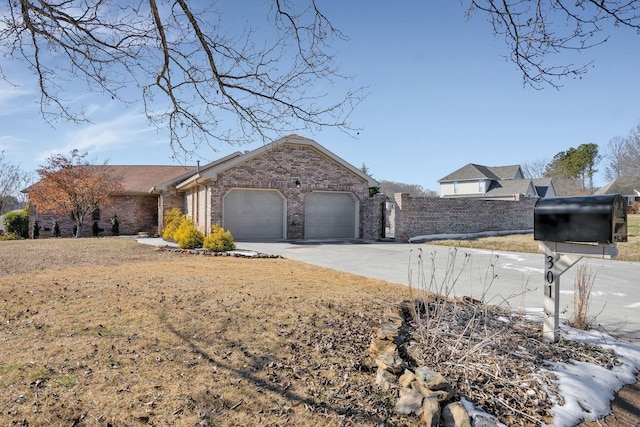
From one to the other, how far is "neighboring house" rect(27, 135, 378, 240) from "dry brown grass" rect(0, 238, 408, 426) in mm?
10436

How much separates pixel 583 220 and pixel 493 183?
127 ft

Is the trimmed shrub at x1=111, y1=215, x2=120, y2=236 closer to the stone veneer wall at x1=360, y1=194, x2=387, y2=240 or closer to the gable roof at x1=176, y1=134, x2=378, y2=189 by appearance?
the gable roof at x1=176, y1=134, x2=378, y2=189

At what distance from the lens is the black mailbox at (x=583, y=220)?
3.75m

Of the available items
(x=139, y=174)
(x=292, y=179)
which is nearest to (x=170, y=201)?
(x=139, y=174)

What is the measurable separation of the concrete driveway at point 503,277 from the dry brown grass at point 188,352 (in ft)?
4.58

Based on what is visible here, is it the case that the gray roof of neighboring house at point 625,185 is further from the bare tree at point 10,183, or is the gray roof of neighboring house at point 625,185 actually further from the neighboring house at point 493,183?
the bare tree at point 10,183

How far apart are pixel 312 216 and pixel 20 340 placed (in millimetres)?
15352

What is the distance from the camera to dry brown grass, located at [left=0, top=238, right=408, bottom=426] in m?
2.89

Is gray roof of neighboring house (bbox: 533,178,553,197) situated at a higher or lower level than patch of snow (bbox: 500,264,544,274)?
higher

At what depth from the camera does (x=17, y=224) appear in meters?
21.1

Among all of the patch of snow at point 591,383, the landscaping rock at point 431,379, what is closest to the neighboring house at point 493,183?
the patch of snow at point 591,383

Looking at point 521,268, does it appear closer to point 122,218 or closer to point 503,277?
point 503,277

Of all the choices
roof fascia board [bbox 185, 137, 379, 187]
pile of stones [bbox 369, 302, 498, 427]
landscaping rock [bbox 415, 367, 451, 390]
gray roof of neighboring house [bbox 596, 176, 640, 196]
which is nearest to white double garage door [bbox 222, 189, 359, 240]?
roof fascia board [bbox 185, 137, 379, 187]

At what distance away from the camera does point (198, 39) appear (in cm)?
489
